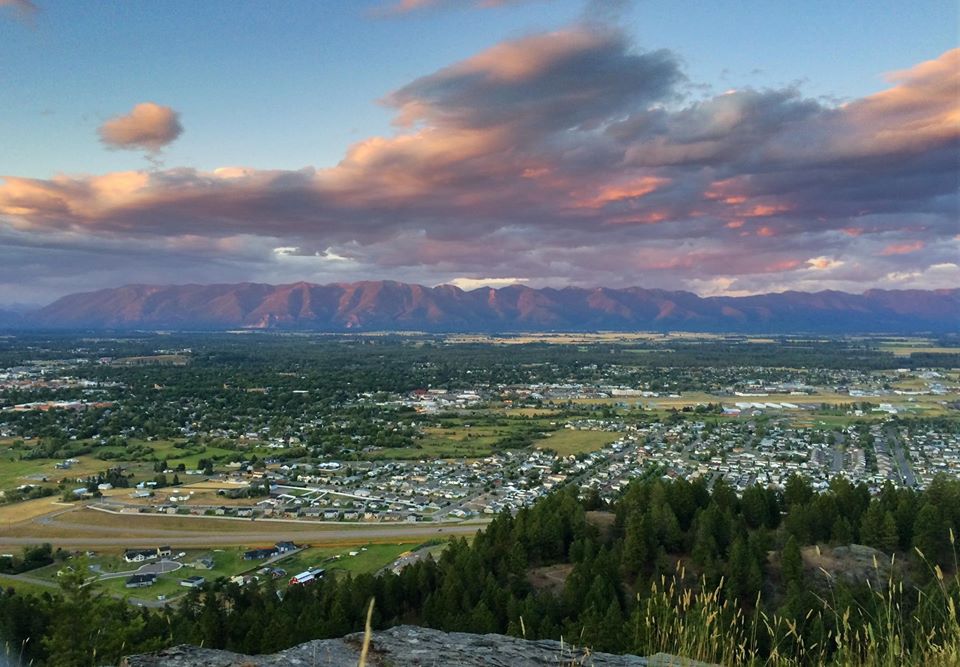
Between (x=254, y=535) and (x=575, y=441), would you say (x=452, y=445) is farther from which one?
(x=254, y=535)

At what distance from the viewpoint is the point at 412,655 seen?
4.68 meters

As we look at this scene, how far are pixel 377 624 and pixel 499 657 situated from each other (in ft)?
45.7

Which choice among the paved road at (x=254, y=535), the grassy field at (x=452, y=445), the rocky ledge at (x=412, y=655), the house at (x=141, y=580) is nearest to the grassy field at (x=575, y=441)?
the grassy field at (x=452, y=445)

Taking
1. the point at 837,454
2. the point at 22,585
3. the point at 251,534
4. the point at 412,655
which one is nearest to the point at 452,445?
the point at 251,534

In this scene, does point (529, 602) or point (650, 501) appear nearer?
point (529, 602)

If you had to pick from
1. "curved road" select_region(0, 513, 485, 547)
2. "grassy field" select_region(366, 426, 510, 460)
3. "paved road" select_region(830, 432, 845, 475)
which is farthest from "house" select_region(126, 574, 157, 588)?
"paved road" select_region(830, 432, 845, 475)

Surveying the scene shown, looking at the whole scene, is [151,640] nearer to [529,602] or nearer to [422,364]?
[529,602]

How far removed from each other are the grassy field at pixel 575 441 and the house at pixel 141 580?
3660 cm

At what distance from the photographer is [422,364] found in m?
145

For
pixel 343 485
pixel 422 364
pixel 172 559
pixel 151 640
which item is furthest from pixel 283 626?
pixel 422 364

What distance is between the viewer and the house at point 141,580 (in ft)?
88.3

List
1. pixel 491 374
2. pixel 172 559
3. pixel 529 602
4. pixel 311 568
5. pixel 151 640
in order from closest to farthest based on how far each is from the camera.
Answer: pixel 151 640, pixel 529 602, pixel 311 568, pixel 172 559, pixel 491 374

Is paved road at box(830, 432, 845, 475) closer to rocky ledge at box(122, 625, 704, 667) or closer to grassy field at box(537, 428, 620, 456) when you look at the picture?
grassy field at box(537, 428, 620, 456)

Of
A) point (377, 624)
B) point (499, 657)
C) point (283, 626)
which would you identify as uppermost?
point (499, 657)
